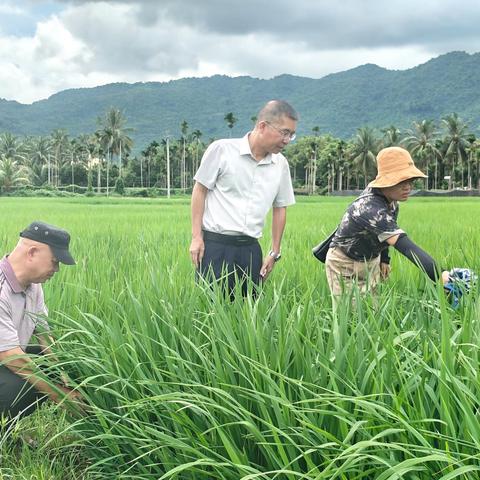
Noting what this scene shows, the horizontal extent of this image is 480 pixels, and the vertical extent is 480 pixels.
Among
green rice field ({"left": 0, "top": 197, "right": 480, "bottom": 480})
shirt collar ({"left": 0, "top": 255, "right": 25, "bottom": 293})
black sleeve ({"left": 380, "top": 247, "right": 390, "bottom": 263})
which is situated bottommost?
green rice field ({"left": 0, "top": 197, "right": 480, "bottom": 480})

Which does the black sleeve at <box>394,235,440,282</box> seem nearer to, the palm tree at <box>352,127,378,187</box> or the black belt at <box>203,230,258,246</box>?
the black belt at <box>203,230,258,246</box>

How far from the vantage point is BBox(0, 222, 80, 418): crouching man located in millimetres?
2486

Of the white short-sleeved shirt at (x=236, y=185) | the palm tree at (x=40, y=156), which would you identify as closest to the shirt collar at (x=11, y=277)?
the white short-sleeved shirt at (x=236, y=185)

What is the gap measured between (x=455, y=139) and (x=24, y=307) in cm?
6861

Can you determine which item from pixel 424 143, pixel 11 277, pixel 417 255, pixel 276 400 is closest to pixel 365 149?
pixel 424 143

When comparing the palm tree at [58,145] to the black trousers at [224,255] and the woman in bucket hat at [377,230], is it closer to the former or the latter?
the black trousers at [224,255]

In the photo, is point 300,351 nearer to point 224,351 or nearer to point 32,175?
point 224,351

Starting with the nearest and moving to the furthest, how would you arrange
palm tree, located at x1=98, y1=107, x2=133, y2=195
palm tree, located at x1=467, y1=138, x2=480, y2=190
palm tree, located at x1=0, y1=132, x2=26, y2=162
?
palm tree, located at x1=467, y1=138, x2=480, y2=190 < palm tree, located at x1=98, y1=107, x2=133, y2=195 < palm tree, located at x1=0, y1=132, x2=26, y2=162

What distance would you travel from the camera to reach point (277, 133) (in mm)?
3354

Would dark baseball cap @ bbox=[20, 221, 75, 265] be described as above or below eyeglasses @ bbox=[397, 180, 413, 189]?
below

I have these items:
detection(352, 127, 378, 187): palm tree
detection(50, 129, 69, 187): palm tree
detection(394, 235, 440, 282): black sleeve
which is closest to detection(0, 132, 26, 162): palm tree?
detection(50, 129, 69, 187): palm tree

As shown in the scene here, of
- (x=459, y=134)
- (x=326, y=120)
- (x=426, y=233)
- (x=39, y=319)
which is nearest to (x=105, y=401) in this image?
(x=39, y=319)

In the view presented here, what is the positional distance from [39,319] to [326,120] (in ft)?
599

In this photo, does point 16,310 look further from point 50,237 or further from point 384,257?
point 384,257
